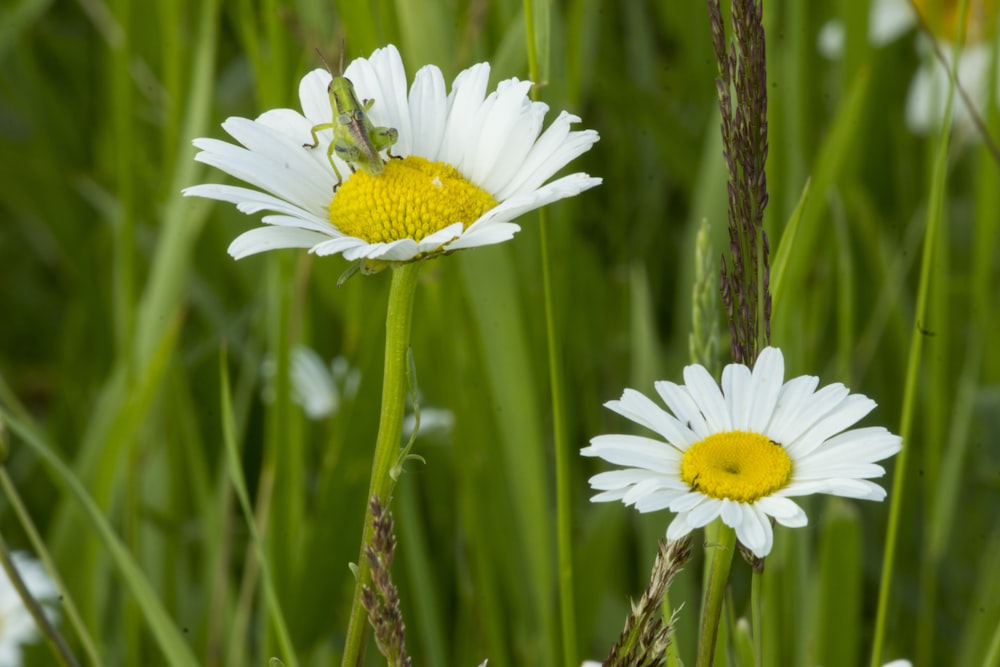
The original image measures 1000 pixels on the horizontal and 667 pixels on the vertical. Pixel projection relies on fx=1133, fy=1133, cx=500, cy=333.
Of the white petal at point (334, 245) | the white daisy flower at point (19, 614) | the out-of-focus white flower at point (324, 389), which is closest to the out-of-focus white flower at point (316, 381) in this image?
the out-of-focus white flower at point (324, 389)

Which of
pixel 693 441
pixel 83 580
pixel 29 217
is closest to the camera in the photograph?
pixel 693 441

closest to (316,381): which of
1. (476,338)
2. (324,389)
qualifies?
(324,389)

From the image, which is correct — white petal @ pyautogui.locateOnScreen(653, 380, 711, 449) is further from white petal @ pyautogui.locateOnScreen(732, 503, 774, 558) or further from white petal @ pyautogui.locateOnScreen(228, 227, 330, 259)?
white petal @ pyautogui.locateOnScreen(228, 227, 330, 259)

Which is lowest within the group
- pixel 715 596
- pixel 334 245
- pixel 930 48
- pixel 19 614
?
pixel 19 614

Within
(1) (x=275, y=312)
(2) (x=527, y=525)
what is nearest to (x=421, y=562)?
(2) (x=527, y=525)

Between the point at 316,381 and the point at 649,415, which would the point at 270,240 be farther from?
the point at 316,381

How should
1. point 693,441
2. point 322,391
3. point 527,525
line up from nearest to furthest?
point 693,441 → point 527,525 → point 322,391

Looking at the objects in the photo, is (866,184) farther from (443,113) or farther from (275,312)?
(443,113)
